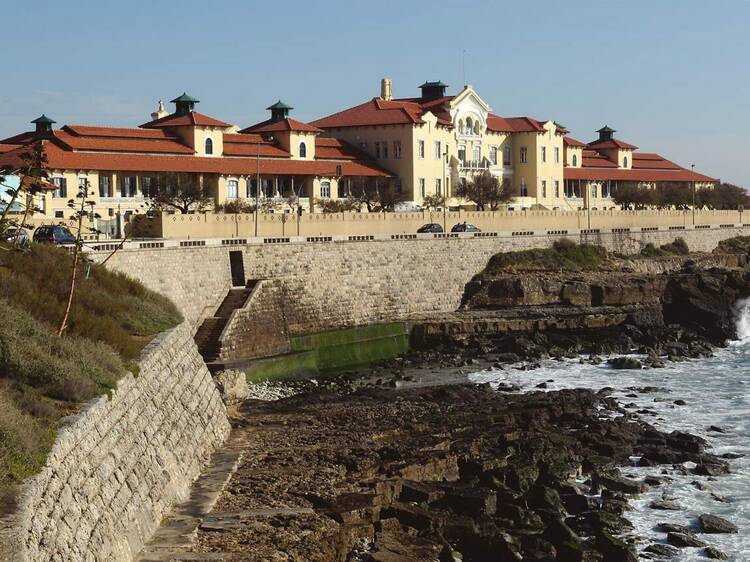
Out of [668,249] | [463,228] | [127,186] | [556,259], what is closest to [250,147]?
[127,186]

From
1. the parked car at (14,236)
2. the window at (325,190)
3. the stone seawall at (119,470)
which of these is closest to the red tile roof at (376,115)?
the window at (325,190)

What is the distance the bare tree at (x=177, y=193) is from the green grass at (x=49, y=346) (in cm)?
2823

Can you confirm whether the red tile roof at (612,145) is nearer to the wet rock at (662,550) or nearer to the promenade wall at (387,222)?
the promenade wall at (387,222)

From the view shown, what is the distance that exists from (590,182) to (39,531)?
7950 centimetres

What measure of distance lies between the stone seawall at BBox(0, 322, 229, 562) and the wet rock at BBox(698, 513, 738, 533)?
9002 millimetres

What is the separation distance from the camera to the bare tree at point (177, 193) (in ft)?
188

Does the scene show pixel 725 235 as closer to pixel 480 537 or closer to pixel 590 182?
pixel 590 182

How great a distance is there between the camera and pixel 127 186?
5906cm

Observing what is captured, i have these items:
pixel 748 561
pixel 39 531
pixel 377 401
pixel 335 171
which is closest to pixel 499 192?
pixel 335 171

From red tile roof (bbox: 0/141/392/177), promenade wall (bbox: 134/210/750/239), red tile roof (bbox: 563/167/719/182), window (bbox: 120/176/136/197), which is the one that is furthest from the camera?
red tile roof (bbox: 563/167/719/182)

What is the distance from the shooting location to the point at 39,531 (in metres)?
12.1

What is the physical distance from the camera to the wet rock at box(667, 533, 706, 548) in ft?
64.2

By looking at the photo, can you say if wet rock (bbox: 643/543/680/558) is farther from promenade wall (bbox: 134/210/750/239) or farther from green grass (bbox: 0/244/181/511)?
promenade wall (bbox: 134/210/750/239)

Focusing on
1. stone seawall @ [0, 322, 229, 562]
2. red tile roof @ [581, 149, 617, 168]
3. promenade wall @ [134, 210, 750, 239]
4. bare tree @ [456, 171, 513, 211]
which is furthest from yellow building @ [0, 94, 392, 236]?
stone seawall @ [0, 322, 229, 562]
